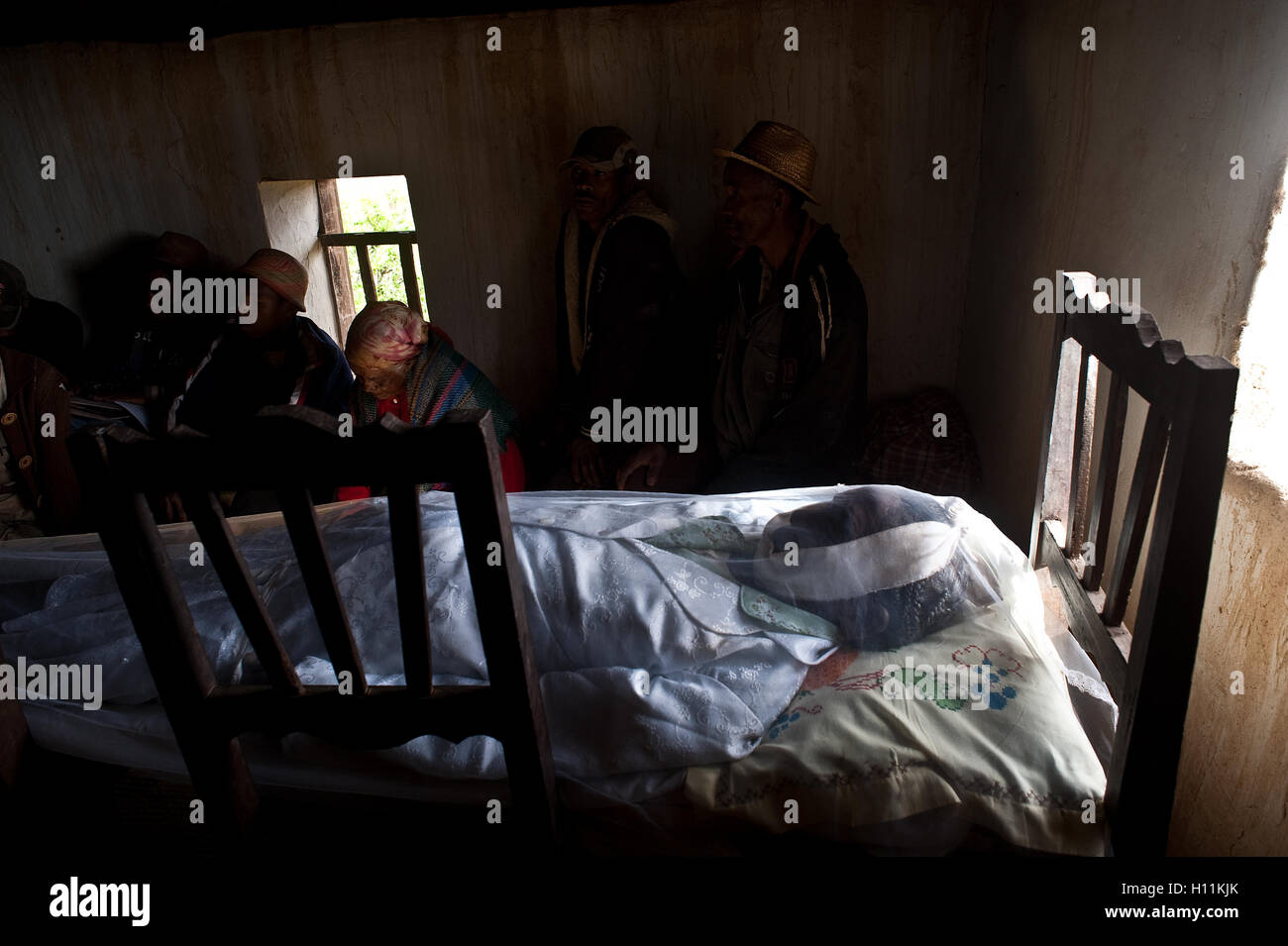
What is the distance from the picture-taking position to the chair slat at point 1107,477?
126 centimetres

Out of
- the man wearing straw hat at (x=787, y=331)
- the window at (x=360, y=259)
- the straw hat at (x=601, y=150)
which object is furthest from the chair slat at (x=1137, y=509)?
the window at (x=360, y=259)

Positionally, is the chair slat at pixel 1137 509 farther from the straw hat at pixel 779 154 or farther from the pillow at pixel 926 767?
the straw hat at pixel 779 154

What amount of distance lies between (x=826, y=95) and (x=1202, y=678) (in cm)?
243

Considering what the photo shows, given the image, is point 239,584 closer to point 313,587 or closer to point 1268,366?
point 313,587

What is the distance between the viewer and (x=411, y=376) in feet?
9.50

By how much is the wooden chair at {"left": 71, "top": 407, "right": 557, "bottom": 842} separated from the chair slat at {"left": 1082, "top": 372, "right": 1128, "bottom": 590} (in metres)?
0.96

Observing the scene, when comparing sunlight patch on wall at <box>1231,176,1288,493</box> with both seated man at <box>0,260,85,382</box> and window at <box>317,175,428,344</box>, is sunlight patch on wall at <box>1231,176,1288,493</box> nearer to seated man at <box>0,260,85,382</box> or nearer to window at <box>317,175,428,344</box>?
window at <box>317,175,428,344</box>

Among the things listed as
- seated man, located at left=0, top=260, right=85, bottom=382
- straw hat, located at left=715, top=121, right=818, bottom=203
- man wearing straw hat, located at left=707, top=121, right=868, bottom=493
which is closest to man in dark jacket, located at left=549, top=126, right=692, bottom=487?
man wearing straw hat, located at left=707, top=121, right=868, bottom=493

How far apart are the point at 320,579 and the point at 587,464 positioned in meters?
2.12

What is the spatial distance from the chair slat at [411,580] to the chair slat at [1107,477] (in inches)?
41.0

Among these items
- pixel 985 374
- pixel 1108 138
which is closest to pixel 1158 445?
pixel 1108 138

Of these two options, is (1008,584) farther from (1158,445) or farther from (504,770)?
(504,770)

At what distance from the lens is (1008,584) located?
60.8 inches

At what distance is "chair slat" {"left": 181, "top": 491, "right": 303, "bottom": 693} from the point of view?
100 centimetres
